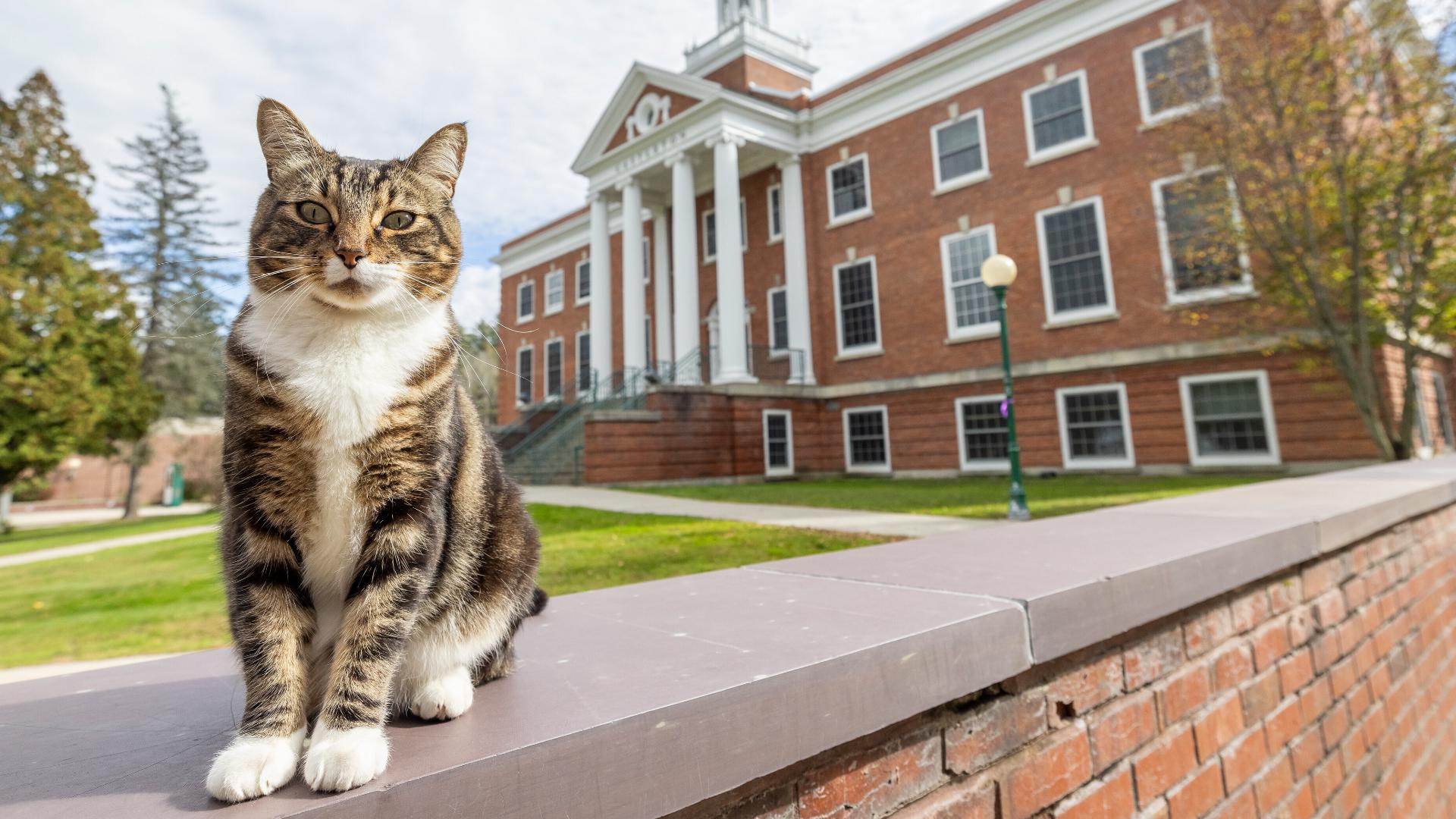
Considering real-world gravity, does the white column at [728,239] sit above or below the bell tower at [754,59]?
below

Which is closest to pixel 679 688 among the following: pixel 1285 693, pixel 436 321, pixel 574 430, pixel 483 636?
pixel 483 636

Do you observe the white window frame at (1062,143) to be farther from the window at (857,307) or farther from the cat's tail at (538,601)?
the cat's tail at (538,601)

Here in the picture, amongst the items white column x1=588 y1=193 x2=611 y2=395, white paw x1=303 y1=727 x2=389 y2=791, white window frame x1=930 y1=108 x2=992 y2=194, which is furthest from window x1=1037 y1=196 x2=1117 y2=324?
white paw x1=303 y1=727 x2=389 y2=791

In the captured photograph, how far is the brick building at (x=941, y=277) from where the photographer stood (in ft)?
51.3

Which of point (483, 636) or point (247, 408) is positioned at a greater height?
point (247, 408)

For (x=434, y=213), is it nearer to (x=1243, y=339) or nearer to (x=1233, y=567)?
(x=1233, y=567)

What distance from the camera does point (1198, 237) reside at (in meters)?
15.0

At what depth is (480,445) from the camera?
5.30 feet

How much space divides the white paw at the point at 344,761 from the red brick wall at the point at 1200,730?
0.48 m

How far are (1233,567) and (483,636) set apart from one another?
2.32 metres

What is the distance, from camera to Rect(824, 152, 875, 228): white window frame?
864 inches

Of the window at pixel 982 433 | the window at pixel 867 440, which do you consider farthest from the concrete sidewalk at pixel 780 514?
the window at pixel 982 433

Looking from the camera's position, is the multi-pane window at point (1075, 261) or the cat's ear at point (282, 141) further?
the multi-pane window at point (1075, 261)

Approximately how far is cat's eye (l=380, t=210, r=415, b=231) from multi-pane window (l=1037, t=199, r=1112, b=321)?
61.8ft
